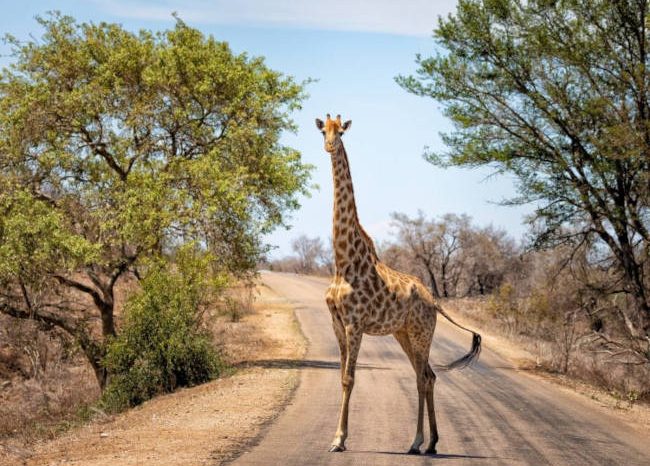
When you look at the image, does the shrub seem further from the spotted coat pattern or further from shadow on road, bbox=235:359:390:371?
the spotted coat pattern

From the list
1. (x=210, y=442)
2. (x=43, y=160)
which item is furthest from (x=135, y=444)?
(x=43, y=160)

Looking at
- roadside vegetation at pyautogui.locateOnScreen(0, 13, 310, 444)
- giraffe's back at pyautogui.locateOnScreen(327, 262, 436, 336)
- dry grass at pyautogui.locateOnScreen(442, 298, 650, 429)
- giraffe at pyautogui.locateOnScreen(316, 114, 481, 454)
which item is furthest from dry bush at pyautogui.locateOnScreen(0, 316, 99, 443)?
dry grass at pyautogui.locateOnScreen(442, 298, 650, 429)

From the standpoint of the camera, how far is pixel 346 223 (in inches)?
471

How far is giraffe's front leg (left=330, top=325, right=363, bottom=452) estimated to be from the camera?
10977 mm

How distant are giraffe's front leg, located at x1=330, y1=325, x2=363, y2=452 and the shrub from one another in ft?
34.6

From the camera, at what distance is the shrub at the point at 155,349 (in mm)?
21000

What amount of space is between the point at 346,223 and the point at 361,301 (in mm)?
1223

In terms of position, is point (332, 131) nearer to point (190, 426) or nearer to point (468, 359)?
point (468, 359)

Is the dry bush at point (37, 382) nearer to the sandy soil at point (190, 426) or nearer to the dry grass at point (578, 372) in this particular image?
the sandy soil at point (190, 426)

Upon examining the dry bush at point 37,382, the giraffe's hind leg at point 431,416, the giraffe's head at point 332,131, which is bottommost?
the dry bush at point 37,382

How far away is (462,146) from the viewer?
27.4 metres

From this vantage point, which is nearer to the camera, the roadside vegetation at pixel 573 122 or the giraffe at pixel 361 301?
the giraffe at pixel 361 301

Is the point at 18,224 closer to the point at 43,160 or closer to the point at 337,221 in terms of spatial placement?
the point at 43,160

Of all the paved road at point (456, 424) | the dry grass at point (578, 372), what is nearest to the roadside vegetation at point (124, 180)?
the paved road at point (456, 424)
